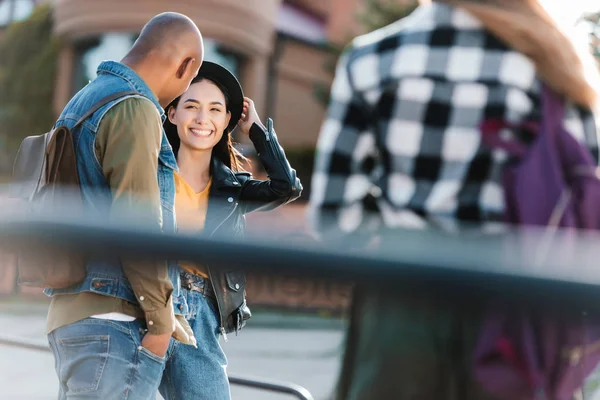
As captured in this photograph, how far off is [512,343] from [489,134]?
0.91 feet

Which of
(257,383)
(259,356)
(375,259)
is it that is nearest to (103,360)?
(375,259)

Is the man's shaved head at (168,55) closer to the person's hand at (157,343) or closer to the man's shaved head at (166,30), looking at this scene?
the man's shaved head at (166,30)

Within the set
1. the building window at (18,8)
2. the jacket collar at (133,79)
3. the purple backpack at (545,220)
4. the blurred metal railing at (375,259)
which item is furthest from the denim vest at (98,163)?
the building window at (18,8)

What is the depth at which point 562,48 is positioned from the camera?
42.8 inches

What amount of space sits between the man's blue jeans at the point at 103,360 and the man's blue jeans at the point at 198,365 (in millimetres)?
63

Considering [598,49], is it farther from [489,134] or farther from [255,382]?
[255,382]

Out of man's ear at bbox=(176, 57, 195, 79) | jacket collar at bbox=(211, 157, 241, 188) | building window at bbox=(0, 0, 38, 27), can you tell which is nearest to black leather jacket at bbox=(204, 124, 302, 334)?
jacket collar at bbox=(211, 157, 241, 188)

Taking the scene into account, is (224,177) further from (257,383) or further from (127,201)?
(257,383)

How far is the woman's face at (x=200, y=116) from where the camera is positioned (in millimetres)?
849

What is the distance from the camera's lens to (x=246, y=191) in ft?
2.81

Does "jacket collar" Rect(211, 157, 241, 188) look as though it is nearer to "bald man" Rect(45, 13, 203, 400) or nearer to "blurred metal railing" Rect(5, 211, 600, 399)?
"bald man" Rect(45, 13, 203, 400)

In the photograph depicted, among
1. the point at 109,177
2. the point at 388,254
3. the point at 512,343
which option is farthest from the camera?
the point at 512,343

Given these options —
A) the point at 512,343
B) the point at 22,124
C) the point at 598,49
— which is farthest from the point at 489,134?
the point at 22,124

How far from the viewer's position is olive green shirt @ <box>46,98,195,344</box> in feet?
2.22
